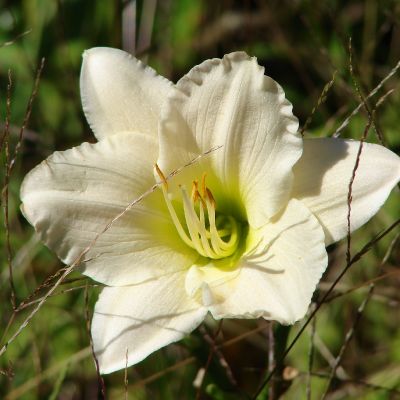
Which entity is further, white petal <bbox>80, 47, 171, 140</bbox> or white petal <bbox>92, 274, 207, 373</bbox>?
white petal <bbox>80, 47, 171, 140</bbox>

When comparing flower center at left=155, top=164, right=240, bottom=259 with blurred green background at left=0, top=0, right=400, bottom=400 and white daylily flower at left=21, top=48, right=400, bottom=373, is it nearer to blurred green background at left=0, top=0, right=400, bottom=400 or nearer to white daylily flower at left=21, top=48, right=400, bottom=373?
white daylily flower at left=21, top=48, right=400, bottom=373

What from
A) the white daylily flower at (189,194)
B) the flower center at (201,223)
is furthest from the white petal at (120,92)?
the flower center at (201,223)

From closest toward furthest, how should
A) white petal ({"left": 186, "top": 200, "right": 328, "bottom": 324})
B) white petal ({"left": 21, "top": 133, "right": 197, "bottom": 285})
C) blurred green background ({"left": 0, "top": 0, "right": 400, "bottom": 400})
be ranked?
1. white petal ({"left": 186, "top": 200, "right": 328, "bottom": 324})
2. white petal ({"left": 21, "top": 133, "right": 197, "bottom": 285})
3. blurred green background ({"left": 0, "top": 0, "right": 400, "bottom": 400})

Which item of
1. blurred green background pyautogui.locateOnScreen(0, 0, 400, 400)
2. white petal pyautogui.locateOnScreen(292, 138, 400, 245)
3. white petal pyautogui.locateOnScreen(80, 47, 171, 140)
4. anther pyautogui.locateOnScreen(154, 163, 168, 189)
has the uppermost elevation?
white petal pyautogui.locateOnScreen(80, 47, 171, 140)

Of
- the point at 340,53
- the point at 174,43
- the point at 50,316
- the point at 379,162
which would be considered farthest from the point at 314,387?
the point at 174,43

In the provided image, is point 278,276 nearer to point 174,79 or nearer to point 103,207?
point 103,207

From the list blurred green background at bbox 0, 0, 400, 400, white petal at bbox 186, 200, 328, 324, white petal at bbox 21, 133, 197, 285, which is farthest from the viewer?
blurred green background at bbox 0, 0, 400, 400

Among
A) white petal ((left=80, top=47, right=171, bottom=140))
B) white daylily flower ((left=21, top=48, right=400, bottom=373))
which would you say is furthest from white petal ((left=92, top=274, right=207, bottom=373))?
white petal ((left=80, top=47, right=171, bottom=140))

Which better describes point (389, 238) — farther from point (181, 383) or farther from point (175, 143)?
→ point (175, 143)
